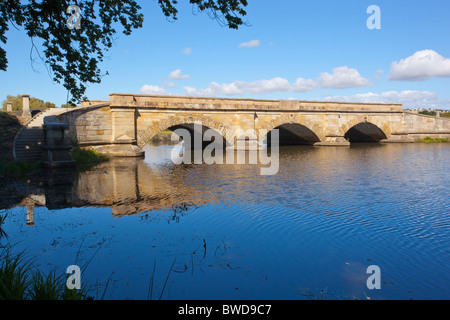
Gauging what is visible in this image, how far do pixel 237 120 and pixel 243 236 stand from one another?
1949cm

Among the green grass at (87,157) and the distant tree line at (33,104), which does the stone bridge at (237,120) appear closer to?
the green grass at (87,157)

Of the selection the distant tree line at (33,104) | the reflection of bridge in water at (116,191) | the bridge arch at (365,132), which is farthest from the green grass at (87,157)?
the distant tree line at (33,104)

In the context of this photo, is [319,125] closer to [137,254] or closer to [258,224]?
[258,224]

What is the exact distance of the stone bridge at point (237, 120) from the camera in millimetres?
20844

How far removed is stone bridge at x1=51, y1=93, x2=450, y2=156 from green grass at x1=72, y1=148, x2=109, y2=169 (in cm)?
116

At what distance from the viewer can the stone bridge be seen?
20.8 metres

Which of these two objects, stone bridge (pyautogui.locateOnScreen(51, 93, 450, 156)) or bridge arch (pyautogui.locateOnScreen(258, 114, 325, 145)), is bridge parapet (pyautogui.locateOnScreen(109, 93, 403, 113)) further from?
bridge arch (pyautogui.locateOnScreen(258, 114, 325, 145))

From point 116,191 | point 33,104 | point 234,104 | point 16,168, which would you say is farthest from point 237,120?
point 33,104

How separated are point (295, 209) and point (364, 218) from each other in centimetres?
155

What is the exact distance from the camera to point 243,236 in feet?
20.3

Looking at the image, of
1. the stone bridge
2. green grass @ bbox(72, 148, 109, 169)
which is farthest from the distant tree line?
green grass @ bbox(72, 148, 109, 169)

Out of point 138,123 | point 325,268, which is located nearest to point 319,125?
point 138,123

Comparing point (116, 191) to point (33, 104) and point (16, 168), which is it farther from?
point (33, 104)

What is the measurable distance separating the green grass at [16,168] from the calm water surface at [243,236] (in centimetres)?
293
